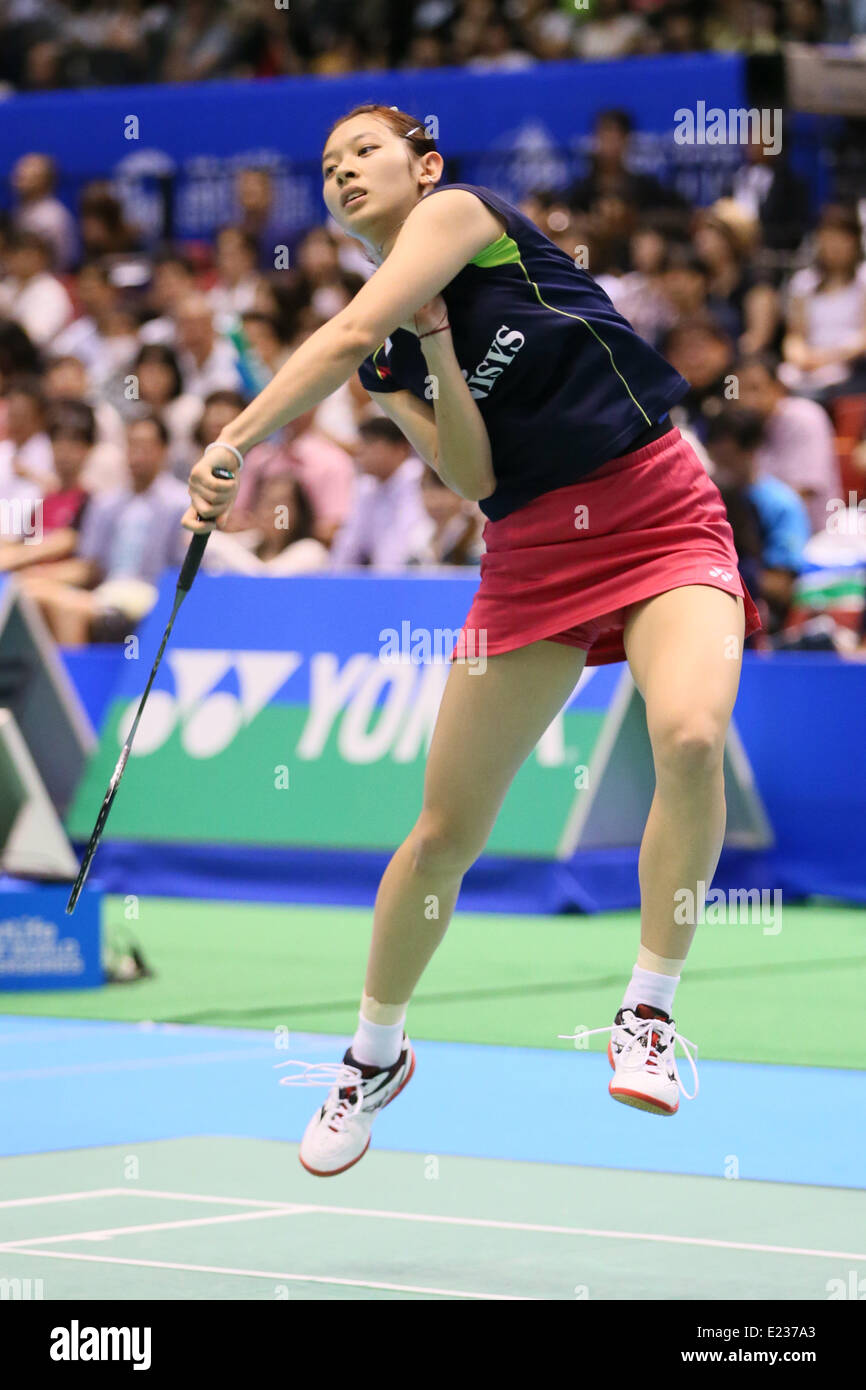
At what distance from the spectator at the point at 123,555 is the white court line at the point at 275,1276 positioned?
6.66m

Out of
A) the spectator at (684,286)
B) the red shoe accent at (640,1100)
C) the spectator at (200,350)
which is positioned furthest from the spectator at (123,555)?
the red shoe accent at (640,1100)

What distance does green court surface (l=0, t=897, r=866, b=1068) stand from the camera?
656cm

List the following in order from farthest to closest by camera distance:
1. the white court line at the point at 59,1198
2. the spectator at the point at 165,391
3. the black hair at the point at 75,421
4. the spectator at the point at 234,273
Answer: the spectator at the point at 234,273, the spectator at the point at 165,391, the black hair at the point at 75,421, the white court line at the point at 59,1198

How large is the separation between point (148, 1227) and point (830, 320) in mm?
8144

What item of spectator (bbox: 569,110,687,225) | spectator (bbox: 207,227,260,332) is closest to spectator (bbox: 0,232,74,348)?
spectator (bbox: 207,227,260,332)

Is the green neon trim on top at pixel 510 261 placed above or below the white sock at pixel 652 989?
above

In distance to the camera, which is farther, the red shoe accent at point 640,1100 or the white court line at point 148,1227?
the white court line at point 148,1227

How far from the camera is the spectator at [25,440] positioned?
1253 cm

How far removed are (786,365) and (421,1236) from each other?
26.0ft

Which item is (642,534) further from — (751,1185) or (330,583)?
(330,583)

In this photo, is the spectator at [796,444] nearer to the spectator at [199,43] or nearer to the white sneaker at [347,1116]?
the white sneaker at [347,1116]

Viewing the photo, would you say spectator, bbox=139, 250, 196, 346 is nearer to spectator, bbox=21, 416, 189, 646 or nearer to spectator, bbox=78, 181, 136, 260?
spectator, bbox=78, 181, 136, 260

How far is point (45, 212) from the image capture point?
15.2 meters

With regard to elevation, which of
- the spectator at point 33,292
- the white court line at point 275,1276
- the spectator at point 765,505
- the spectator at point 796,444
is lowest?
the white court line at point 275,1276
